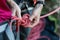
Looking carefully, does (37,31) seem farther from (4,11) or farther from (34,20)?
(4,11)

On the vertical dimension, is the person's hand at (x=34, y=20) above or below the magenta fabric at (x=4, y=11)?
below

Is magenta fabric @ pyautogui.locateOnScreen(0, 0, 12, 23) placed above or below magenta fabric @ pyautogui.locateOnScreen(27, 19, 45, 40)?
above

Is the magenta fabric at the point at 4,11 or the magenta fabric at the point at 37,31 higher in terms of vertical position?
the magenta fabric at the point at 4,11

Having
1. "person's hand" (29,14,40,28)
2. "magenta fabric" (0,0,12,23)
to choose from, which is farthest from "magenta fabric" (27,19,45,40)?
"magenta fabric" (0,0,12,23)

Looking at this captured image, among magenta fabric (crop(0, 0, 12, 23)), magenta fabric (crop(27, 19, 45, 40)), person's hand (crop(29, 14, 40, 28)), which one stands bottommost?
magenta fabric (crop(27, 19, 45, 40))

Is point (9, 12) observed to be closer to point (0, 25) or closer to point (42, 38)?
point (0, 25)

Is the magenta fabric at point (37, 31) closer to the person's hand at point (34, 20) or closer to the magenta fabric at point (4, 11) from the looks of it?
the person's hand at point (34, 20)

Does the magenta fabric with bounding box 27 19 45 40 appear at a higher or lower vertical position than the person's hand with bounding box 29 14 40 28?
lower

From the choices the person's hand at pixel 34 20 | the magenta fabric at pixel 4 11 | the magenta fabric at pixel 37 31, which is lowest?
the magenta fabric at pixel 37 31

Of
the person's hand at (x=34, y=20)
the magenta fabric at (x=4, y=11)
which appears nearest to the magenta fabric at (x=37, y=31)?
the person's hand at (x=34, y=20)

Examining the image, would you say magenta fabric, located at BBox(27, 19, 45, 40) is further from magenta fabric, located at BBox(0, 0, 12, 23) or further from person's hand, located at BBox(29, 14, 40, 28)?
magenta fabric, located at BBox(0, 0, 12, 23)

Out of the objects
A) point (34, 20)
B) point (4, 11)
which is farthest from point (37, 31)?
point (4, 11)

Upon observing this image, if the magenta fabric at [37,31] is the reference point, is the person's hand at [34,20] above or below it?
above

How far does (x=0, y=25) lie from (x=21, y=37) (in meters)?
0.11
